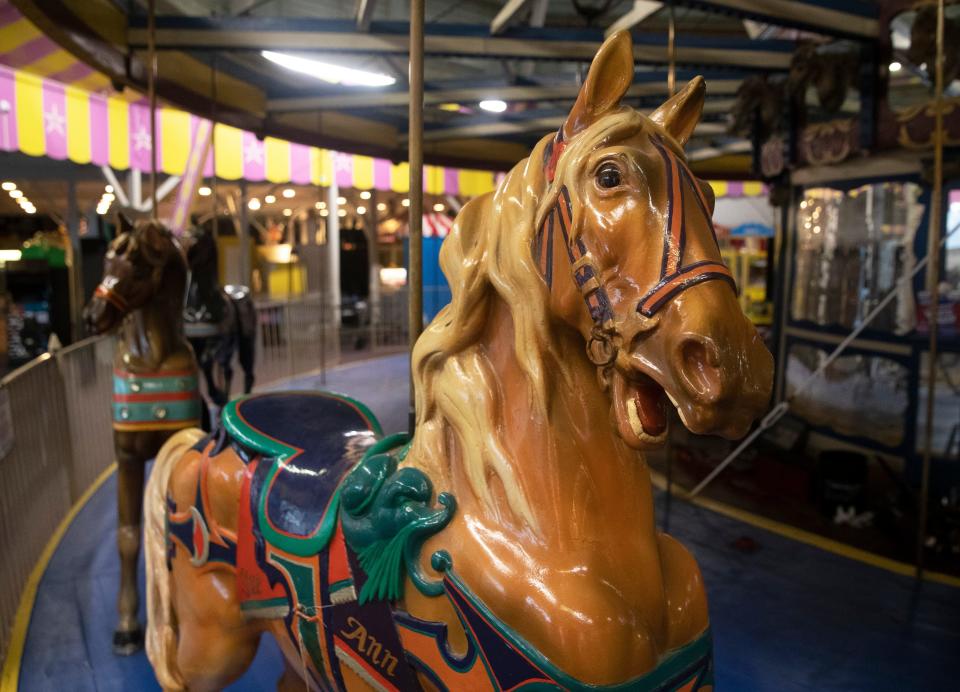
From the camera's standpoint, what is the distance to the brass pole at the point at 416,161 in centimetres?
135

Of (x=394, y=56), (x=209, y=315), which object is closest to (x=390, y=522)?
(x=394, y=56)

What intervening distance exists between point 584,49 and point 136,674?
3.17m

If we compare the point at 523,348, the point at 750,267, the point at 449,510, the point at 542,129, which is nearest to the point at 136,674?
the point at 449,510

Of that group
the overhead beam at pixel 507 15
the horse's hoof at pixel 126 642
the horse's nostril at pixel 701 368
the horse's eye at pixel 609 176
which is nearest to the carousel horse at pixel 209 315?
the horse's hoof at pixel 126 642

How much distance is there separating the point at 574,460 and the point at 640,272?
0.29 meters

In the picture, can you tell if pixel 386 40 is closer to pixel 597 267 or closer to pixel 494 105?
pixel 494 105

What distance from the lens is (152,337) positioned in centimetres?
246

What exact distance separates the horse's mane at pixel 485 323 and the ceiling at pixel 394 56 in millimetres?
2077

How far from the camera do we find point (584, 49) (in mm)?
3369

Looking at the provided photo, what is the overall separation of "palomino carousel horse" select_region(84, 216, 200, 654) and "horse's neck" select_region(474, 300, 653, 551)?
183 cm

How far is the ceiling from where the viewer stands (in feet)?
9.68

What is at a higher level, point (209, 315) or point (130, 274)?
point (130, 274)

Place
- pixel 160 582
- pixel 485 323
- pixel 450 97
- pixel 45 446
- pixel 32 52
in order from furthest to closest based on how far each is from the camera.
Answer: pixel 450 97
pixel 45 446
pixel 32 52
pixel 160 582
pixel 485 323

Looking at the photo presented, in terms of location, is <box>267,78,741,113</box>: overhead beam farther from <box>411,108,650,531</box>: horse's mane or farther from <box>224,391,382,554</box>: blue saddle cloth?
<box>411,108,650,531</box>: horse's mane
